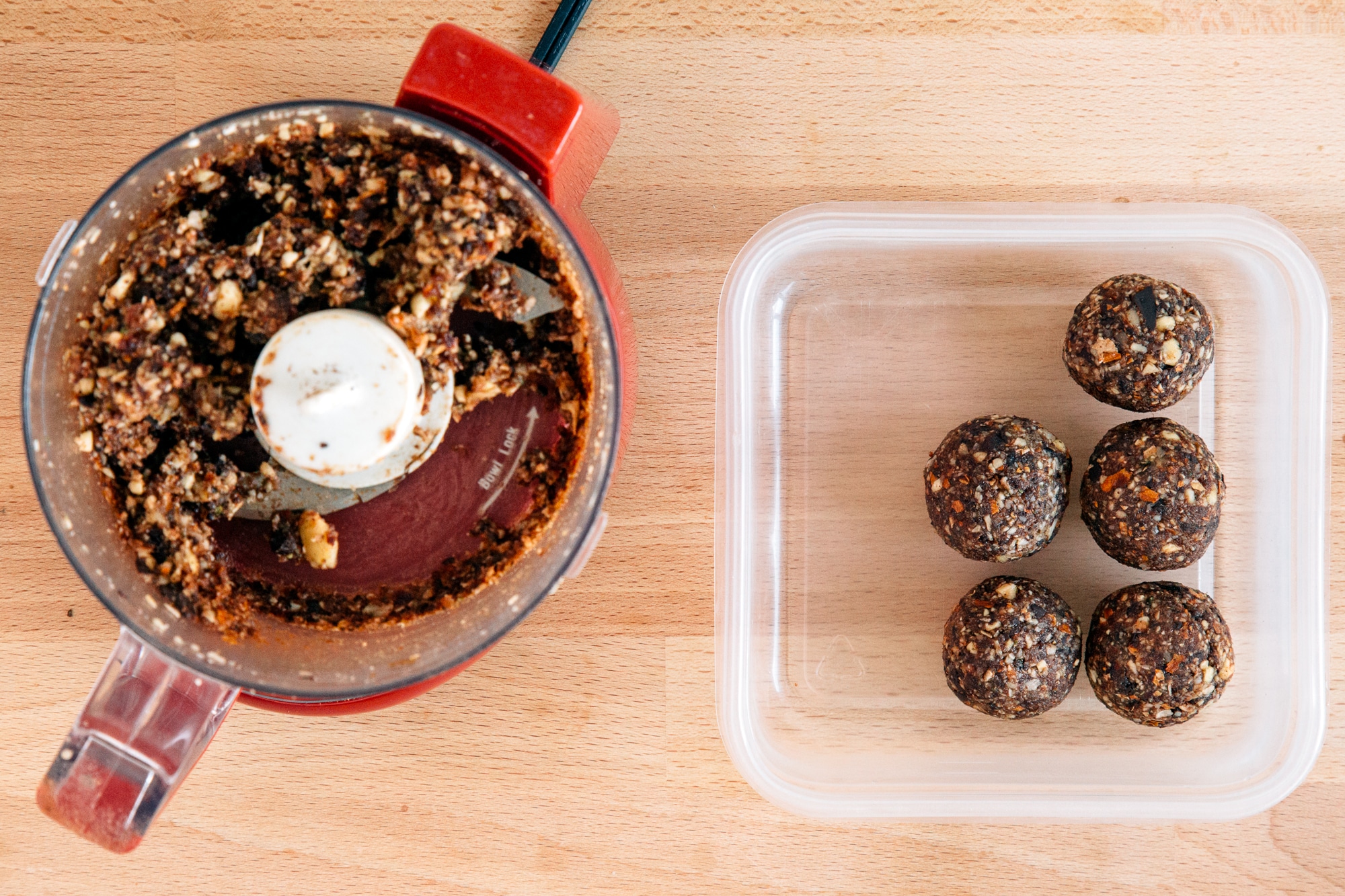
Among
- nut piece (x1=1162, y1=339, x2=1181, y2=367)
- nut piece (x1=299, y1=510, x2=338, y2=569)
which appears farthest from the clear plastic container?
nut piece (x1=299, y1=510, x2=338, y2=569)

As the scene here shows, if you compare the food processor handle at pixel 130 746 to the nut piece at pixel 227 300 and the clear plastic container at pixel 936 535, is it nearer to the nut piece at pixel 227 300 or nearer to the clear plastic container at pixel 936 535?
the nut piece at pixel 227 300

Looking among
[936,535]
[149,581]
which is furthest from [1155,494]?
[149,581]

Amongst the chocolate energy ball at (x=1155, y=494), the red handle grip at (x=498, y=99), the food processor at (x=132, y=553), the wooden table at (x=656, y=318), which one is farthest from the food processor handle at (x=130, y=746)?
the chocolate energy ball at (x=1155, y=494)

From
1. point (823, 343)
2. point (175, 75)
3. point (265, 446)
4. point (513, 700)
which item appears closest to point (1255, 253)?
point (823, 343)

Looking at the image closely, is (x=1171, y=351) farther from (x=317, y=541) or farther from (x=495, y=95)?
(x=317, y=541)

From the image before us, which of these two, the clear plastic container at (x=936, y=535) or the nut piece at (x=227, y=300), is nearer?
the nut piece at (x=227, y=300)

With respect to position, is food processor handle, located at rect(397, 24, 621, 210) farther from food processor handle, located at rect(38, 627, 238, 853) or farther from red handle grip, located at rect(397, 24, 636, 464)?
food processor handle, located at rect(38, 627, 238, 853)
